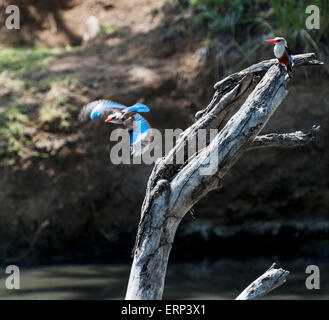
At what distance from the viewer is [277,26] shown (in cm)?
666

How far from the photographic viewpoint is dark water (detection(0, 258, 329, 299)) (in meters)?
4.55

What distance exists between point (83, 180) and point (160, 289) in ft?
13.2

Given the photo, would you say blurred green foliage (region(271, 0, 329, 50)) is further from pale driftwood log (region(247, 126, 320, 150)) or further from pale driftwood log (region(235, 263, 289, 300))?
pale driftwood log (region(235, 263, 289, 300))

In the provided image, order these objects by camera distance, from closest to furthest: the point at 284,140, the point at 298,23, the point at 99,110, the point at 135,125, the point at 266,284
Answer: the point at 266,284
the point at 284,140
the point at 135,125
the point at 99,110
the point at 298,23

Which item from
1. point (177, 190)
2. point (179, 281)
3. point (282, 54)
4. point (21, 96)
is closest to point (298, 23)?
point (179, 281)

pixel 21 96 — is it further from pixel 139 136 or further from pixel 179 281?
pixel 139 136

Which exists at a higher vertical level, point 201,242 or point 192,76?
point 192,76

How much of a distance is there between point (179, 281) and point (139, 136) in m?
2.83

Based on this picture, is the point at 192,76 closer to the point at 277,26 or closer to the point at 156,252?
the point at 277,26

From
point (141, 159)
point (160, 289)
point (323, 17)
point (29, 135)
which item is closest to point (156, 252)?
point (160, 289)

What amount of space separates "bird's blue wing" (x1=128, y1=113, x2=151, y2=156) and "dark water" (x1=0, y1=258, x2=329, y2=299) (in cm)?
229

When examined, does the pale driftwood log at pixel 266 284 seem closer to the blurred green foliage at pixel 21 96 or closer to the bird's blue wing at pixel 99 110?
the bird's blue wing at pixel 99 110

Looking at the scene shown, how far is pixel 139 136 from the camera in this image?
261cm

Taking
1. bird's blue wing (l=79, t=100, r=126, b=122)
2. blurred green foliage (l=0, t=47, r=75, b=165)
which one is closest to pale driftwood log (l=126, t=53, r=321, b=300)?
bird's blue wing (l=79, t=100, r=126, b=122)
